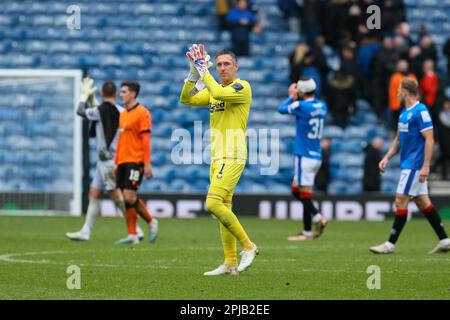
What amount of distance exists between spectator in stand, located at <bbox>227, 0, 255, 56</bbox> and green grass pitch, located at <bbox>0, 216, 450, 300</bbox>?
8565 millimetres

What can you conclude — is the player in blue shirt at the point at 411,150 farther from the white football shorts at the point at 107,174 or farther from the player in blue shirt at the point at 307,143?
the white football shorts at the point at 107,174

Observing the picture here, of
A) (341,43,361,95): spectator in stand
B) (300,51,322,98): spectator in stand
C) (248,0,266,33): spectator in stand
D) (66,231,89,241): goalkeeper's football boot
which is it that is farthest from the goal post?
(66,231,89,241): goalkeeper's football boot

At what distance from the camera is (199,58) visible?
36.3ft

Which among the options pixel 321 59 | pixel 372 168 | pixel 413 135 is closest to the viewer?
pixel 413 135

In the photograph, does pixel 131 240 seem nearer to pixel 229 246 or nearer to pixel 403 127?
pixel 403 127

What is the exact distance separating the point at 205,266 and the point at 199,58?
2.48m

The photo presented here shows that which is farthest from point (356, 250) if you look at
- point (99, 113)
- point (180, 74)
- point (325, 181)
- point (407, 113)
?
point (180, 74)

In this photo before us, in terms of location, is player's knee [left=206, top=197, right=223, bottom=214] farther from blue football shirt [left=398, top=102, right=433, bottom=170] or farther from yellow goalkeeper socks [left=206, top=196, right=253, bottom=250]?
blue football shirt [left=398, top=102, right=433, bottom=170]

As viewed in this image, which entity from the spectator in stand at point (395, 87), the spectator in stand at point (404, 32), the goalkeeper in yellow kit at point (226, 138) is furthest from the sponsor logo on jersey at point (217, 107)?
the spectator in stand at point (404, 32)

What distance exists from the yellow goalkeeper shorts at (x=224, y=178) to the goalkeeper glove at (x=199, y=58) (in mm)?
908

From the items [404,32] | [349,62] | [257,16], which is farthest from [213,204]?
[257,16]

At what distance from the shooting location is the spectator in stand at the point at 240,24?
88.0 ft

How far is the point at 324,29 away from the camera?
2712 centimetres
